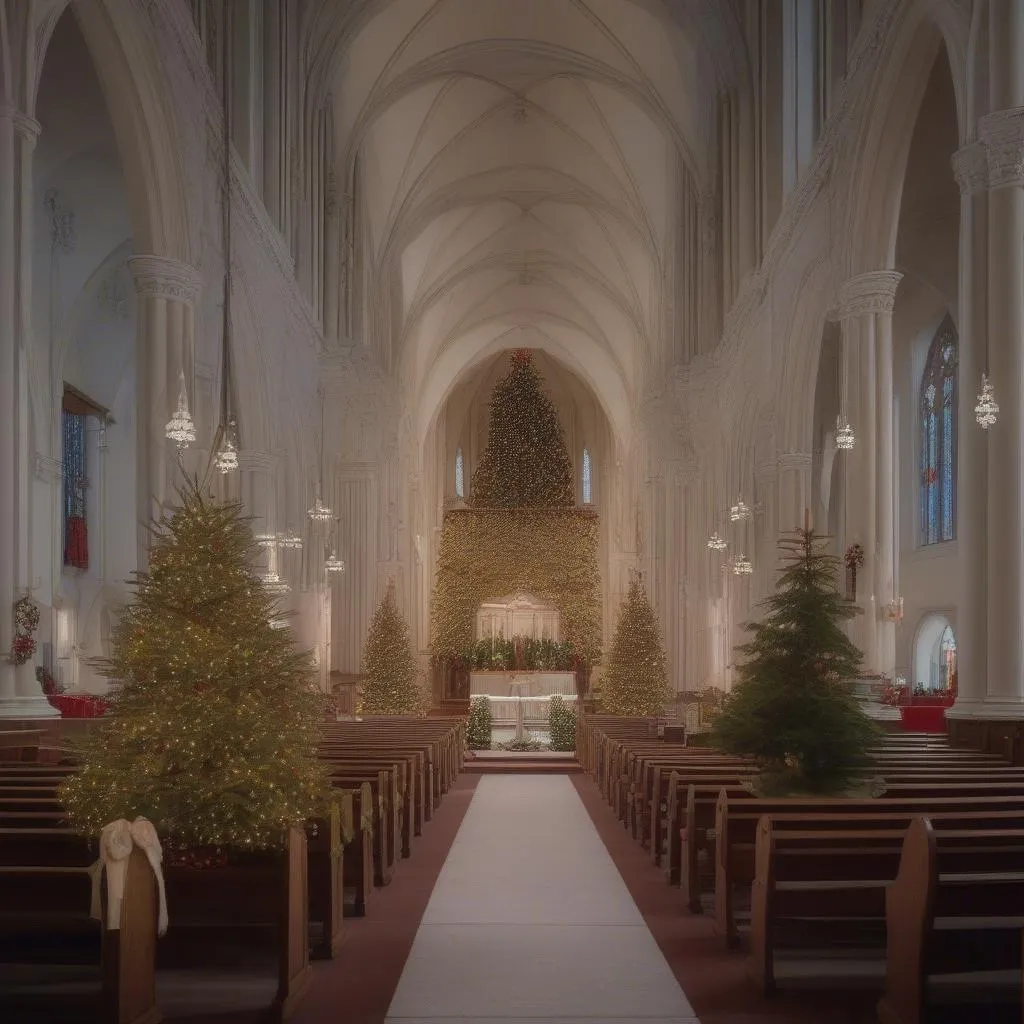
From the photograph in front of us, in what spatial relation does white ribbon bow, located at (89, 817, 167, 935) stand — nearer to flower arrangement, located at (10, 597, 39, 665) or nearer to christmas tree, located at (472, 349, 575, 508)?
flower arrangement, located at (10, 597, 39, 665)

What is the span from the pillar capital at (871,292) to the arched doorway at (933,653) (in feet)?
46.9

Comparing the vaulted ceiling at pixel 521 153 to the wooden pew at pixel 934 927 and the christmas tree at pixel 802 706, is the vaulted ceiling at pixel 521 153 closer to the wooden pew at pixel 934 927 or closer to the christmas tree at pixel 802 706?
the christmas tree at pixel 802 706

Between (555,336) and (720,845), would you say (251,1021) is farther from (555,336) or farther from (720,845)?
(555,336)

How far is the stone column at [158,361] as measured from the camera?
1405 cm

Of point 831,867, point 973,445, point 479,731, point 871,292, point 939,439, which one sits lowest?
point 479,731

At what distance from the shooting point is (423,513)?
45344 mm

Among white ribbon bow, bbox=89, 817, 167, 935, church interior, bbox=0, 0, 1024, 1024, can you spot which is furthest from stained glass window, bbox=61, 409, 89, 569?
white ribbon bow, bbox=89, 817, 167, 935

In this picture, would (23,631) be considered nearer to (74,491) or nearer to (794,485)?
(794,485)

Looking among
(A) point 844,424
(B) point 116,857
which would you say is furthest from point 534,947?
(A) point 844,424

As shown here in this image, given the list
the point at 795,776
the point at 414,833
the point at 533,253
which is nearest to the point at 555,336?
the point at 533,253

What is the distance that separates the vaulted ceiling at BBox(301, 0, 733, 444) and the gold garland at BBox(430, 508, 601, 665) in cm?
526

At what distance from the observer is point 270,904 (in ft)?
18.8

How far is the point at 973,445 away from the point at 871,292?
4.59 m

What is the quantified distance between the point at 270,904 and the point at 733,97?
20.4 m
